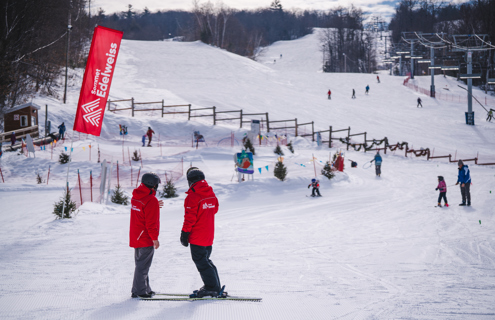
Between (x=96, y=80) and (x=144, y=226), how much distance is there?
5771 millimetres

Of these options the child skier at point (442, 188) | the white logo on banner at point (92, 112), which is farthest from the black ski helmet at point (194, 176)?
the child skier at point (442, 188)

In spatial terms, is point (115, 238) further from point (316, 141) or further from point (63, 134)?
point (316, 141)

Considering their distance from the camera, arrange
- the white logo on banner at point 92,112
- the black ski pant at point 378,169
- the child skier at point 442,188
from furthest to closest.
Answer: the black ski pant at point 378,169
the child skier at point 442,188
the white logo on banner at point 92,112

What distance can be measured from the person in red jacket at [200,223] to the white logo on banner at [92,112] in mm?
5666

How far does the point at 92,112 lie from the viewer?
9.32 m

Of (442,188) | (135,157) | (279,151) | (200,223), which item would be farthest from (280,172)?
(200,223)

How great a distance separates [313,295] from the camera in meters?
5.17

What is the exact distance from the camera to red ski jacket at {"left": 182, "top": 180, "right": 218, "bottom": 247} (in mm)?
4543

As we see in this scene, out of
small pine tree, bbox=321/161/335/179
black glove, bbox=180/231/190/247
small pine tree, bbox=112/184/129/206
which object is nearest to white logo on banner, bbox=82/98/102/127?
small pine tree, bbox=112/184/129/206

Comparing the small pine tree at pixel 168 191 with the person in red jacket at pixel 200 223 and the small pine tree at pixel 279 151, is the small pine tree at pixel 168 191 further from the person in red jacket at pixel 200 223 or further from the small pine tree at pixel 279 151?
the person in red jacket at pixel 200 223

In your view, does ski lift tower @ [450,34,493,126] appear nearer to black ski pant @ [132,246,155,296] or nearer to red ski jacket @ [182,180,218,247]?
red ski jacket @ [182,180,218,247]

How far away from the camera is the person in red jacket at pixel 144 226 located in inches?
183

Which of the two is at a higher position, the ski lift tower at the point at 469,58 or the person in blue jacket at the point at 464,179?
the ski lift tower at the point at 469,58

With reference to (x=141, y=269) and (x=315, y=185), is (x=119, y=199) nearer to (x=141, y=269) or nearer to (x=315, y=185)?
(x=315, y=185)
